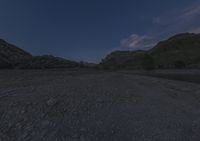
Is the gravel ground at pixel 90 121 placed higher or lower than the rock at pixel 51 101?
lower

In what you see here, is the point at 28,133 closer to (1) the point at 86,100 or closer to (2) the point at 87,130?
(2) the point at 87,130

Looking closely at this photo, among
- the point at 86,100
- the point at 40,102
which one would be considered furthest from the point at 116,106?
the point at 40,102

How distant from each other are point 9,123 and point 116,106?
482 centimetres

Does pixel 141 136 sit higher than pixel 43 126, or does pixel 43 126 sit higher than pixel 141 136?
pixel 43 126

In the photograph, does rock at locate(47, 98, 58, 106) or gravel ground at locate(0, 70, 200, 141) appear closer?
gravel ground at locate(0, 70, 200, 141)

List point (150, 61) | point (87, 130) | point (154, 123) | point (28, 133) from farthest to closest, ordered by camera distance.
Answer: point (150, 61)
point (154, 123)
point (87, 130)
point (28, 133)

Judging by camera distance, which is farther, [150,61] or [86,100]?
[150,61]

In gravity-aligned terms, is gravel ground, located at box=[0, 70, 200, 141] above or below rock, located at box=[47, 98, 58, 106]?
below

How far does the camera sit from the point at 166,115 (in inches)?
315

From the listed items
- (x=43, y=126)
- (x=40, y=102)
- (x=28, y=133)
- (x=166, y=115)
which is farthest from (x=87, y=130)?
(x=166, y=115)

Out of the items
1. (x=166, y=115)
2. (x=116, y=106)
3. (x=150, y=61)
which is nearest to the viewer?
(x=166, y=115)

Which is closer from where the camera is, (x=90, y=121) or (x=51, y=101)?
(x=90, y=121)

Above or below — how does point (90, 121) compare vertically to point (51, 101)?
below

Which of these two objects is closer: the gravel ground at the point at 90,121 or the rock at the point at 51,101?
the gravel ground at the point at 90,121
